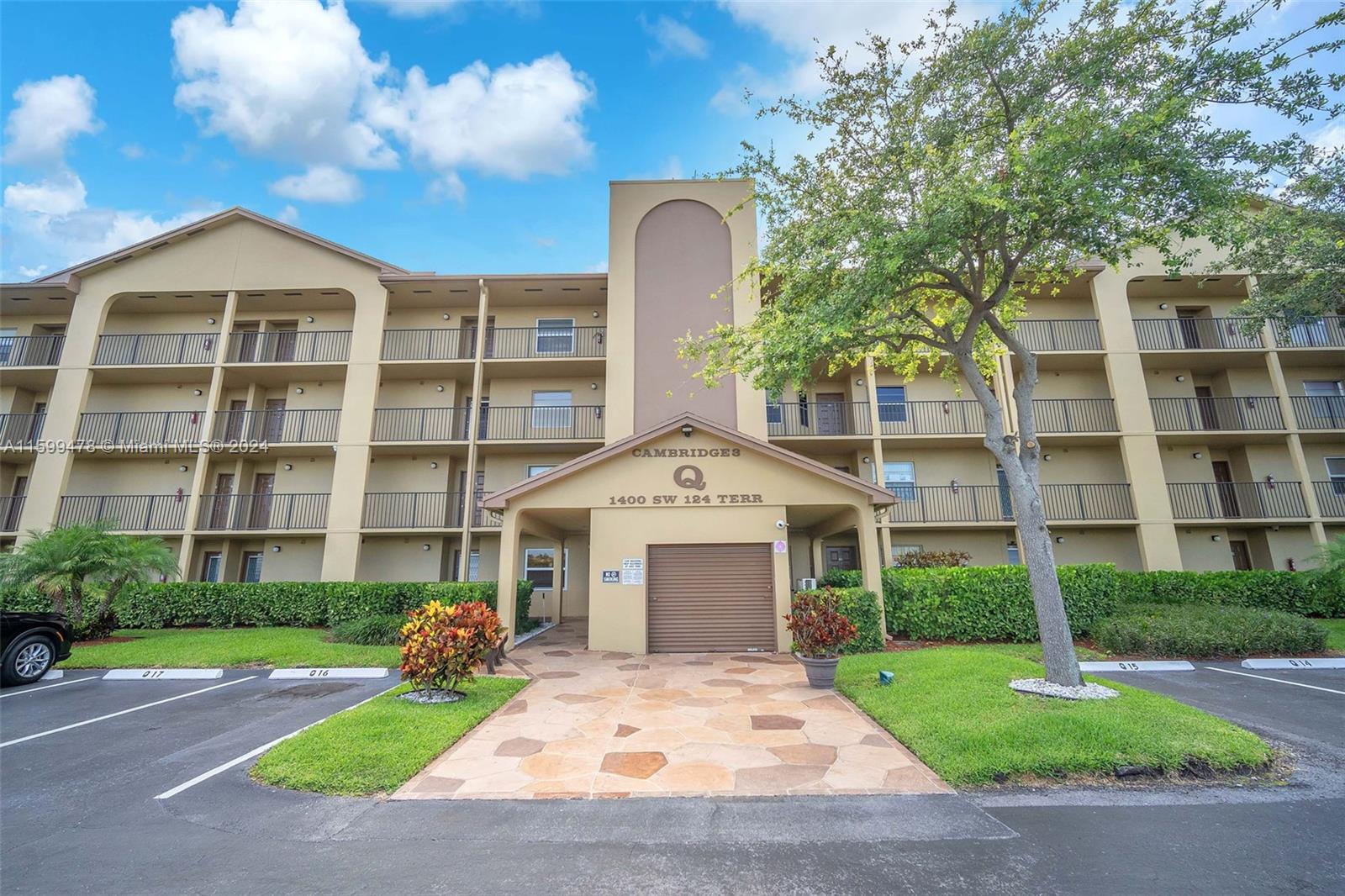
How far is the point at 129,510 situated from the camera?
54.4 ft

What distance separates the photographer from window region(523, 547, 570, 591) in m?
17.3

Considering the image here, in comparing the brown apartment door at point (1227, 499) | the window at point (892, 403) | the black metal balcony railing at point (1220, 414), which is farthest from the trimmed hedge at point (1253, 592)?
the window at point (892, 403)

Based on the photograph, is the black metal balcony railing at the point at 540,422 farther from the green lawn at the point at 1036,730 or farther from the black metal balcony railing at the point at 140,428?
the green lawn at the point at 1036,730

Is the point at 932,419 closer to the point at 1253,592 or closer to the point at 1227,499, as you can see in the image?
the point at 1253,592

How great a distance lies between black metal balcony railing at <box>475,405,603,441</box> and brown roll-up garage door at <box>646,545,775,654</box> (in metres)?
6.56

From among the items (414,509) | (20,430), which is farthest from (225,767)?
(20,430)

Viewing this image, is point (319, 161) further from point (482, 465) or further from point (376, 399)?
point (482, 465)

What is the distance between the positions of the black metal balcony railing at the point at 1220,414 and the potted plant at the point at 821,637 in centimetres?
1480

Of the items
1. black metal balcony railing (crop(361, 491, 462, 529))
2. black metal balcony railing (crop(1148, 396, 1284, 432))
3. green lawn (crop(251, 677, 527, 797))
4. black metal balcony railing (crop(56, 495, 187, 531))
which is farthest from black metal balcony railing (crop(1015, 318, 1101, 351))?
black metal balcony railing (crop(56, 495, 187, 531))

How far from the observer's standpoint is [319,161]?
1931 cm

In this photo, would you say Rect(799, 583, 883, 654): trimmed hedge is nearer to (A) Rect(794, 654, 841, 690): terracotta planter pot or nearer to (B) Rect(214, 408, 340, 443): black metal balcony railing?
(A) Rect(794, 654, 841, 690): terracotta planter pot

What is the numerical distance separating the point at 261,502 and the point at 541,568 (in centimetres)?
890

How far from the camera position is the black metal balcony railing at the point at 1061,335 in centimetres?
1708

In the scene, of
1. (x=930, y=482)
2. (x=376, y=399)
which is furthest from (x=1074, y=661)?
(x=376, y=399)
